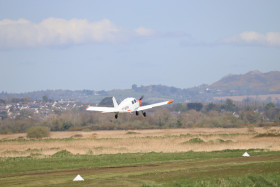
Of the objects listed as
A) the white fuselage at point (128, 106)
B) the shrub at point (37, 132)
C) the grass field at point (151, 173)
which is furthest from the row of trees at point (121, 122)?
the grass field at point (151, 173)

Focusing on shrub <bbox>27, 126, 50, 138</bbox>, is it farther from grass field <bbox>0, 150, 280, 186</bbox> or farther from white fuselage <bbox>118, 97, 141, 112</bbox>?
grass field <bbox>0, 150, 280, 186</bbox>

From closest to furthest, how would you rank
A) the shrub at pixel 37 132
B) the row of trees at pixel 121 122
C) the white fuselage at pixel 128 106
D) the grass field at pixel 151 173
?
1. the grass field at pixel 151 173
2. the white fuselage at pixel 128 106
3. the shrub at pixel 37 132
4. the row of trees at pixel 121 122

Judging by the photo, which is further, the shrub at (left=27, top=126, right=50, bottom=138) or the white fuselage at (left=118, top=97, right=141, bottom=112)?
the shrub at (left=27, top=126, right=50, bottom=138)

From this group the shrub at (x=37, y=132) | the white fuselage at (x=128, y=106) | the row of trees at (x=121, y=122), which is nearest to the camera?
the white fuselage at (x=128, y=106)

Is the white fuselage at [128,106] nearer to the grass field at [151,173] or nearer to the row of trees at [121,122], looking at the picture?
the grass field at [151,173]

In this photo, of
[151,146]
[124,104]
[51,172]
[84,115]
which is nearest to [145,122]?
[84,115]

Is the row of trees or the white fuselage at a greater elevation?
the white fuselage

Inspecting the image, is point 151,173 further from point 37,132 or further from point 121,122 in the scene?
point 121,122

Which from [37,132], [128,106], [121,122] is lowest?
[121,122]

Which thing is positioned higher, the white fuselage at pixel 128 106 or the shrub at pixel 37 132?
the white fuselage at pixel 128 106

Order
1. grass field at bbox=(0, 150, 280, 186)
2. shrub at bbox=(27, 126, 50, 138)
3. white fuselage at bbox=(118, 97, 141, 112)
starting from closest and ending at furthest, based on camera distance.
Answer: grass field at bbox=(0, 150, 280, 186) < white fuselage at bbox=(118, 97, 141, 112) < shrub at bbox=(27, 126, 50, 138)

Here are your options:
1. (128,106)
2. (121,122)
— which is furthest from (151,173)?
(121,122)

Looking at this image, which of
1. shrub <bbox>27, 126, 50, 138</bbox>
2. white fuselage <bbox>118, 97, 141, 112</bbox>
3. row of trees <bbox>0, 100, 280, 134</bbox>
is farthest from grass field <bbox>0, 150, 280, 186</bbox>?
row of trees <bbox>0, 100, 280, 134</bbox>

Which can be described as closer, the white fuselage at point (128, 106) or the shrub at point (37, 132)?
the white fuselage at point (128, 106)
